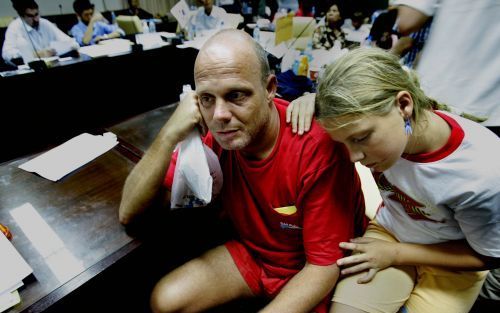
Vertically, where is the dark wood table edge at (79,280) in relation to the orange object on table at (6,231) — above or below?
below

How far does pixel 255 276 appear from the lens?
4.12 ft

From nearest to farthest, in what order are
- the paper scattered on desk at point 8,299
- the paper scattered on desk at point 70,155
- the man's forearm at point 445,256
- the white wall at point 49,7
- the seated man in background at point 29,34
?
the paper scattered on desk at point 8,299, the man's forearm at point 445,256, the paper scattered on desk at point 70,155, the seated man in background at point 29,34, the white wall at point 49,7

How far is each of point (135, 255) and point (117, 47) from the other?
2.54 m

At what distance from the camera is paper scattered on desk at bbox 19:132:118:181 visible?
1.29m

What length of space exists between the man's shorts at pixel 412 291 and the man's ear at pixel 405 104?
1.90 feet

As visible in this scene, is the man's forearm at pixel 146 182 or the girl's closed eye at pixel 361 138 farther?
the man's forearm at pixel 146 182

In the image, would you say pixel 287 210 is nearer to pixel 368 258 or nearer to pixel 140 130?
pixel 368 258

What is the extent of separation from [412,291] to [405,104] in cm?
72

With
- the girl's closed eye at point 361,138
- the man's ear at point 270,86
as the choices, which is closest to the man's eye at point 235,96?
the man's ear at point 270,86

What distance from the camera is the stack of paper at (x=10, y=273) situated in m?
0.78

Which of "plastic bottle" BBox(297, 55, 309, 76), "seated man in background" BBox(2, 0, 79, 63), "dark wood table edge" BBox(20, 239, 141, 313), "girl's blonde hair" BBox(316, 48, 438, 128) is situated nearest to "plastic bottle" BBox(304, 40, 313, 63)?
"plastic bottle" BBox(297, 55, 309, 76)

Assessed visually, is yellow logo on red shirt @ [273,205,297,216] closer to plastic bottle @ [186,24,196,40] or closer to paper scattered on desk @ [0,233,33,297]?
paper scattered on desk @ [0,233,33,297]

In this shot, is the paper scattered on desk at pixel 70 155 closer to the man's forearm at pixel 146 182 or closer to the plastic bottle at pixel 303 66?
the man's forearm at pixel 146 182

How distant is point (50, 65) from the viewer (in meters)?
2.29
